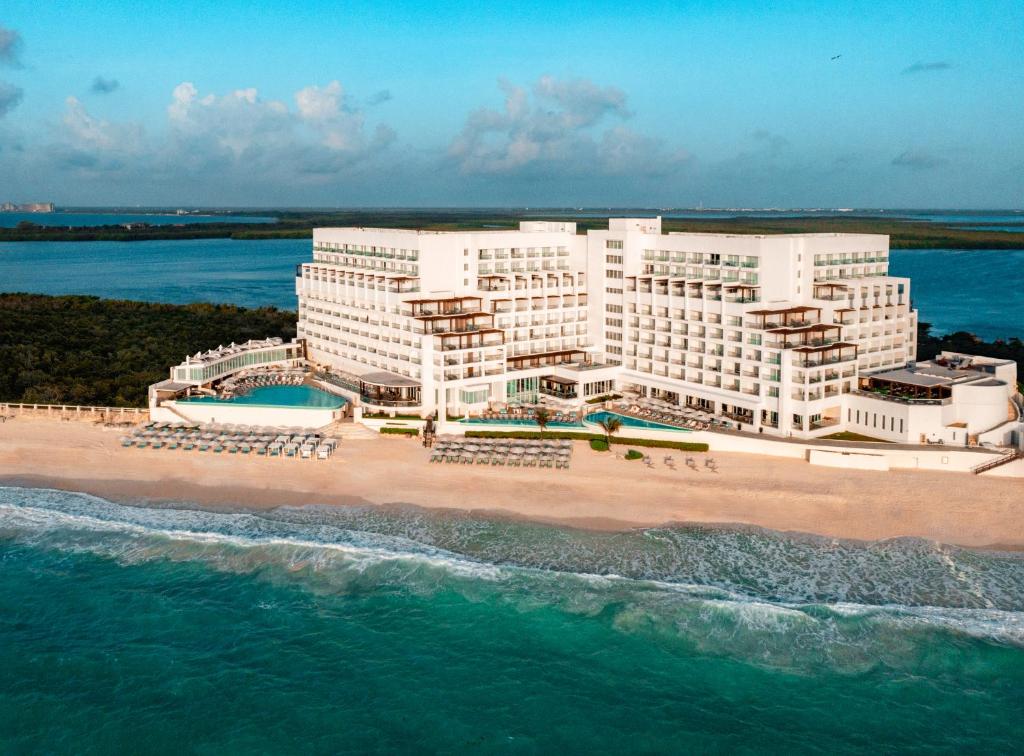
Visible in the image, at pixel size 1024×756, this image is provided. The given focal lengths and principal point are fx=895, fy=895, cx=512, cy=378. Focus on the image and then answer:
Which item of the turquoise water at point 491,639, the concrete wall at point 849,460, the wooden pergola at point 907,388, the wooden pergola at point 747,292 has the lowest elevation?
the turquoise water at point 491,639

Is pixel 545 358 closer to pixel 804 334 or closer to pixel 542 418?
pixel 542 418

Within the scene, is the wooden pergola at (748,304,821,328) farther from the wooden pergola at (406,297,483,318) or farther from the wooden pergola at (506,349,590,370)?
the wooden pergola at (406,297,483,318)

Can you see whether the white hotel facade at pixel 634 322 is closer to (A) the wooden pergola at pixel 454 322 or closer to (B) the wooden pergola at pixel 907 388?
(A) the wooden pergola at pixel 454 322

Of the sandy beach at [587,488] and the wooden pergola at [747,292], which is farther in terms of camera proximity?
the wooden pergola at [747,292]

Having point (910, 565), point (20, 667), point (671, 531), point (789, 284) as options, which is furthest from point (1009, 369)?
point (20, 667)

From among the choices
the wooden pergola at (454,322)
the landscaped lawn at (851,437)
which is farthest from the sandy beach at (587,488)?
the wooden pergola at (454,322)

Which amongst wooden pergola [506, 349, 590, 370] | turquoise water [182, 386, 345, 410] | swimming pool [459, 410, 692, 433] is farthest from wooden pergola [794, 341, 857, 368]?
turquoise water [182, 386, 345, 410]
